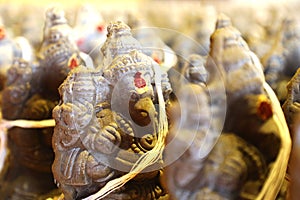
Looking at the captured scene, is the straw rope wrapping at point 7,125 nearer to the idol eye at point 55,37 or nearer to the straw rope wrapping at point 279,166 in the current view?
the idol eye at point 55,37

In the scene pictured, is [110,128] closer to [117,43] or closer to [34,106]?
[117,43]

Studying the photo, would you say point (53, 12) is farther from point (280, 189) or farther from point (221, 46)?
point (280, 189)

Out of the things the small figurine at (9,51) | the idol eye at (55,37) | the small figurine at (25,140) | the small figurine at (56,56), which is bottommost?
the small figurine at (25,140)

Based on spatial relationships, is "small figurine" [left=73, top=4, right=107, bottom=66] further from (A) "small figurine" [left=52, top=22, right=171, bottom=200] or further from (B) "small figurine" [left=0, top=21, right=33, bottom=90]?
(A) "small figurine" [left=52, top=22, right=171, bottom=200]

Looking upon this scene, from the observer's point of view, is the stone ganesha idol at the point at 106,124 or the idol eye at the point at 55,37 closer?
the stone ganesha idol at the point at 106,124

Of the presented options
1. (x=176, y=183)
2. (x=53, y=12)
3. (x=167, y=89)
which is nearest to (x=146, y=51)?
(x=167, y=89)

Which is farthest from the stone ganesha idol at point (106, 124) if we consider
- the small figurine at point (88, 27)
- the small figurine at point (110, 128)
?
the small figurine at point (88, 27)

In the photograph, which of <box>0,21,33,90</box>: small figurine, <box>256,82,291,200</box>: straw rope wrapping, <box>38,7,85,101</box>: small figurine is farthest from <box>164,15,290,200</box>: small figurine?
<box>0,21,33,90</box>: small figurine
